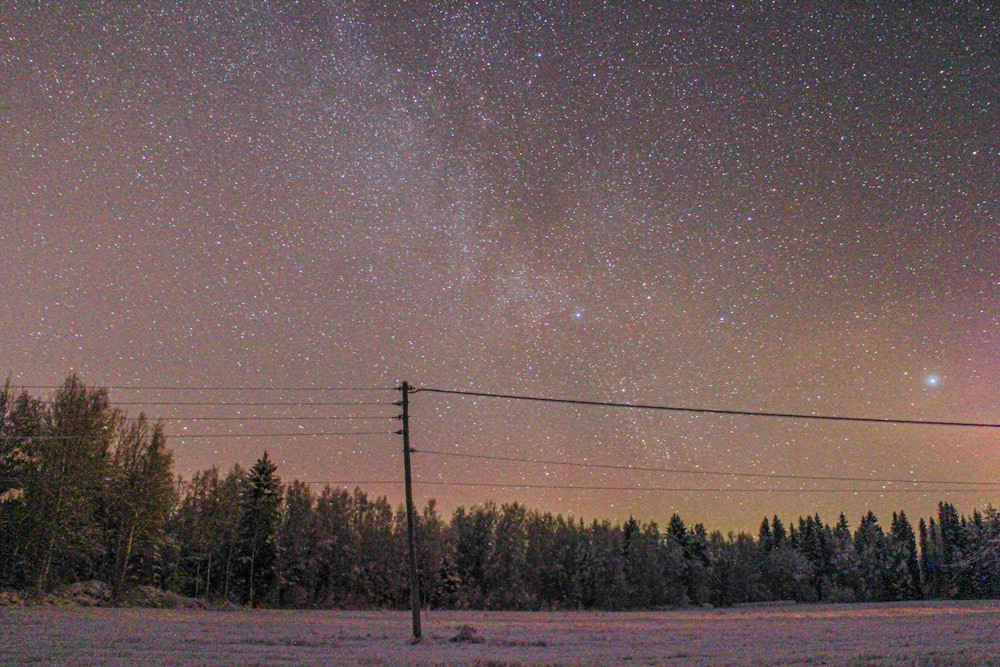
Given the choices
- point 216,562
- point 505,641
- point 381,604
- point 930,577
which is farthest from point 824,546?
point 505,641

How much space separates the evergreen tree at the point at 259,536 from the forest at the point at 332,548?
15 centimetres

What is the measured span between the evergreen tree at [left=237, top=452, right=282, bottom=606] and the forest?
0.49ft

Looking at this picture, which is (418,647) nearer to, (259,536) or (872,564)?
(259,536)

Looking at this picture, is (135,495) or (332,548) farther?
(332,548)

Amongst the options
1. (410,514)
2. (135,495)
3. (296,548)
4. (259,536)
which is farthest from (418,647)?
(296,548)

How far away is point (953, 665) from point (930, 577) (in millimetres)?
175739

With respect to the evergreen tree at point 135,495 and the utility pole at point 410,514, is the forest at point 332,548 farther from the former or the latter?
the utility pole at point 410,514

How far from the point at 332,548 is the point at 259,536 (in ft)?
Result: 52.0

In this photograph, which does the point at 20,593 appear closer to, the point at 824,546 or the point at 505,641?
the point at 505,641

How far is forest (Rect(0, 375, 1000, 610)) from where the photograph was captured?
46.9 m

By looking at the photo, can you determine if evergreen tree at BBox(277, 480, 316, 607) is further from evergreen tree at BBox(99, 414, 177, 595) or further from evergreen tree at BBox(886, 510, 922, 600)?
evergreen tree at BBox(886, 510, 922, 600)

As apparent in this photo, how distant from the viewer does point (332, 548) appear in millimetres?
83562

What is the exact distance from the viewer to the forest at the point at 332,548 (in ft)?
154

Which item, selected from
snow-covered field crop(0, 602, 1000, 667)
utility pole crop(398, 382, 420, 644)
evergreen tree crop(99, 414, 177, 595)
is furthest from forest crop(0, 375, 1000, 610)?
utility pole crop(398, 382, 420, 644)
